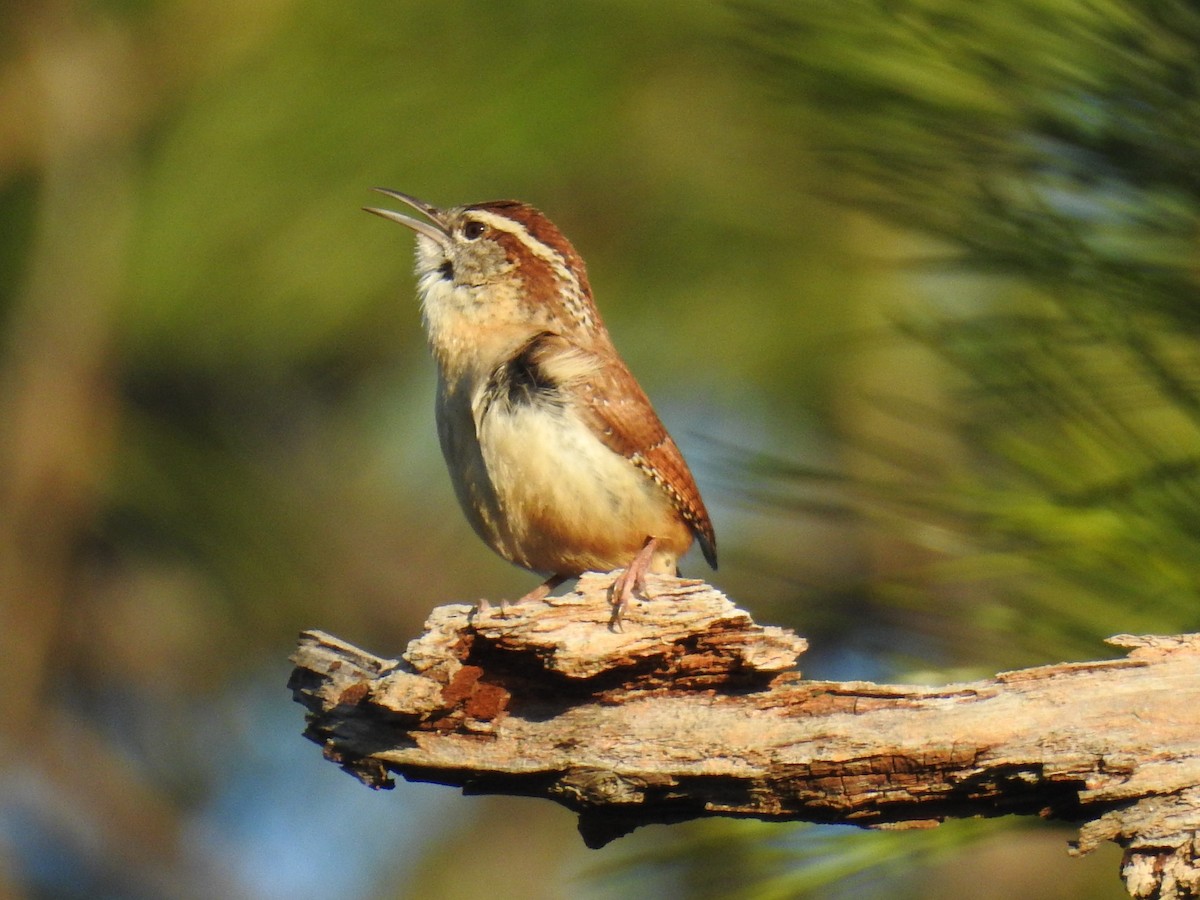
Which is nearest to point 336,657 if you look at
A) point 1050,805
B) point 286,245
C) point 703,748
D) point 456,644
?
point 456,644

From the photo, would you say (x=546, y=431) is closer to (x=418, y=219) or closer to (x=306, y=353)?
(x=418, y=219)

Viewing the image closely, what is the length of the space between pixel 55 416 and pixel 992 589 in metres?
3.37

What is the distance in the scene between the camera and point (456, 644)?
2523 mm

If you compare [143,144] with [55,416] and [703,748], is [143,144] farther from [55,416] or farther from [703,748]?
[703,748]

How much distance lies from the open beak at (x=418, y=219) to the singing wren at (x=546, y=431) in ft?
0.48

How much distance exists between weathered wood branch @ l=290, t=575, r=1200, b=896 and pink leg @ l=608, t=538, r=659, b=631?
0.08 ft

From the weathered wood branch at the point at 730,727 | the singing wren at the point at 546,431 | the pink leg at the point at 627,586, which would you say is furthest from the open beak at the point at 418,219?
the weathered wood branch at the point at 730,727

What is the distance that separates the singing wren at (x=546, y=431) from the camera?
138 inches

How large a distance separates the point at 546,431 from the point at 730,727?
1270mm

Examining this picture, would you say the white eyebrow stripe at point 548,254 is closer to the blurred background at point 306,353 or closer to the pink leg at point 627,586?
the blurred background at point 306,353

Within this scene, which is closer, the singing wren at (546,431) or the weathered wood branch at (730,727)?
the weathered wood branch at (730,727)

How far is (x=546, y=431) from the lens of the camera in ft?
11.5

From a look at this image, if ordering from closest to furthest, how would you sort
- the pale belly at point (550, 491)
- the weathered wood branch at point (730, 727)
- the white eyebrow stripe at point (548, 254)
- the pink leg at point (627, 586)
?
the weathered wood branch at point (730, 727), the pink leg at point (627, 586), the pale belly at point (550, 491), the white eyebrow stripe at point (548, 254)

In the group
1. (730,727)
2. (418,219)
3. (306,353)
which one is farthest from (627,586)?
(306,353)
